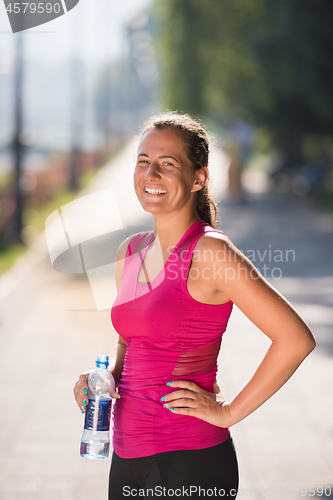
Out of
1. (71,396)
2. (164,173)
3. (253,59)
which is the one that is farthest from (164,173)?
(253,59)

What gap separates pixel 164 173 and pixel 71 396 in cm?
398

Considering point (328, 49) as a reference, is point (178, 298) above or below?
below

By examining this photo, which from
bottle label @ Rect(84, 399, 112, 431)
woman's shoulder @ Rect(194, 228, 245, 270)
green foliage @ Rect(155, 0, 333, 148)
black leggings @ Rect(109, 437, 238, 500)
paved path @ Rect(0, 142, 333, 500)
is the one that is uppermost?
green foliage @ Rect(155, 0, 333, 148)

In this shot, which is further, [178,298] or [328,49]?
[328,49]

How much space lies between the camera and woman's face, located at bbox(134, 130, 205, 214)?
237 cm

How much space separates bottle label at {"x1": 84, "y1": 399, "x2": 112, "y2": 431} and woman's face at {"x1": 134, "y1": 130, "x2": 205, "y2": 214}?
0.72m

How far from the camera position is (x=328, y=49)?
19844mm

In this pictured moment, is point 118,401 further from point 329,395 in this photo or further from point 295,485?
point 329,395

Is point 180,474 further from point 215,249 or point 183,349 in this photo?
point 215,249

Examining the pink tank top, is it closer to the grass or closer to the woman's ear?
the woman's ear

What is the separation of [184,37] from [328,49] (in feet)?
18.8

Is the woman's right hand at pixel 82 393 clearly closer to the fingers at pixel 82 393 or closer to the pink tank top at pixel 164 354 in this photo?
the fingers at pixel 82 393

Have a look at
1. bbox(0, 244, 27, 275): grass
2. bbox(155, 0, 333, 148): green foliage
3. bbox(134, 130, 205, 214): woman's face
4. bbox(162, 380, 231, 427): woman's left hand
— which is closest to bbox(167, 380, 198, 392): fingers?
bbox(162, 380, 231, 427): woman's left hand

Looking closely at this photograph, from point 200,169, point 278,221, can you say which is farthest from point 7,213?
point 200,169
